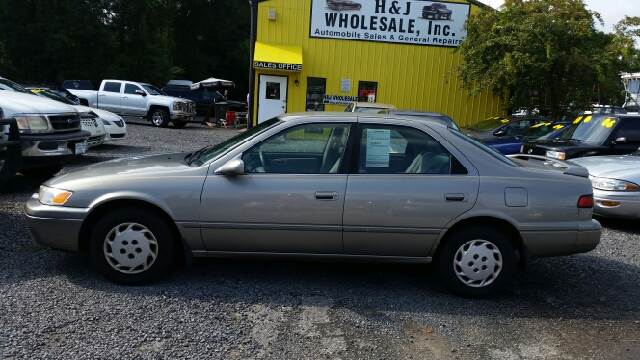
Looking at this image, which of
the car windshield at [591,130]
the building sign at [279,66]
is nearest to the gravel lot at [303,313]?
the car windshield at [591,130]

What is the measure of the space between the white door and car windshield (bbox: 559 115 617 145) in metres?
11.8

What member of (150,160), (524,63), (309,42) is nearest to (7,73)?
(309,42)

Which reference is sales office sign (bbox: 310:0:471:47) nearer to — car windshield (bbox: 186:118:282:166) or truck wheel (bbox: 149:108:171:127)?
truck wheel (bbox: 149:108:171:127)

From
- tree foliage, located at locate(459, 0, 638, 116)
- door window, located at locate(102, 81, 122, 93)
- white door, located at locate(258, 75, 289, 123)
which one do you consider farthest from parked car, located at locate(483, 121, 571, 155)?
door window, located at locate(102, 81, 122, 93)

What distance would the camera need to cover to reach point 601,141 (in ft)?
31.3

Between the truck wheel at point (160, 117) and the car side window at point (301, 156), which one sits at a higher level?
the car side window at point (301, 156)

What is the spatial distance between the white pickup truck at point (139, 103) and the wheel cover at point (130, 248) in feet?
54.5

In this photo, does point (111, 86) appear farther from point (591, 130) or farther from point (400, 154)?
point (400, 154)

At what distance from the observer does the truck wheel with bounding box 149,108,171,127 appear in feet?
67.2

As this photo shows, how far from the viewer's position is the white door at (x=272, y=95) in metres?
20.5

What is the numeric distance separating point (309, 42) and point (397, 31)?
3.21 metres

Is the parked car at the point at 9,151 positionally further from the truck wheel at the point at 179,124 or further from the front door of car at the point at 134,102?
the truck wheel at the point at 179,124

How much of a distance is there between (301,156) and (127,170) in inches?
57.2

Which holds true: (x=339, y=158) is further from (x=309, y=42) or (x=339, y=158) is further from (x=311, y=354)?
(x=309, y=42)
